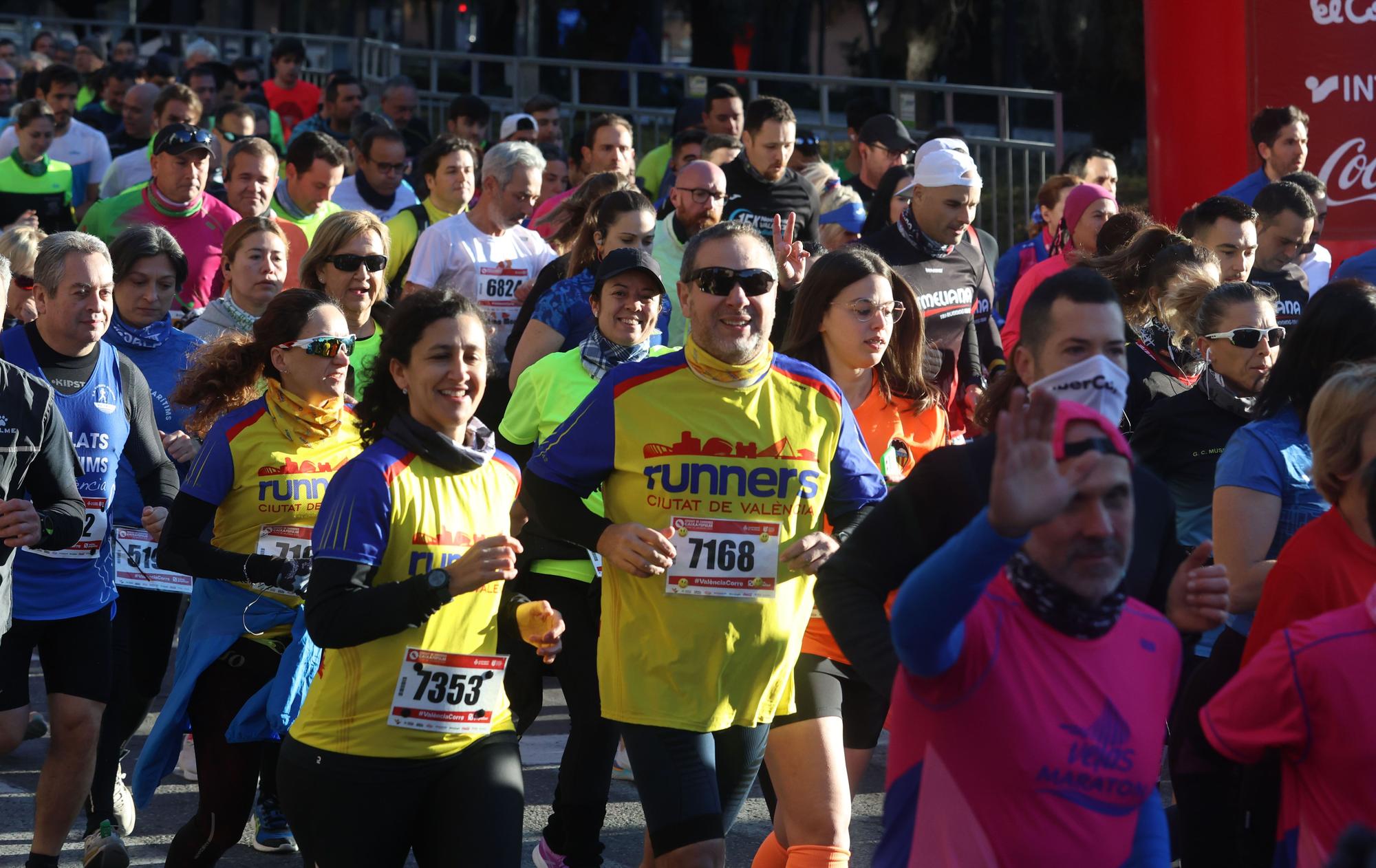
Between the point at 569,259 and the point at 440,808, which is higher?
the point at 569,259

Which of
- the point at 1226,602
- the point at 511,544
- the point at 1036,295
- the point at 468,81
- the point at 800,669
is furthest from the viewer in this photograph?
the point at 468,81

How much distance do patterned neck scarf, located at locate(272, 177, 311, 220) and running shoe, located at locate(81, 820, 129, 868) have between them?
4.24 m

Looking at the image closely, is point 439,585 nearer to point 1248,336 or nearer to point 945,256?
point 1248,336

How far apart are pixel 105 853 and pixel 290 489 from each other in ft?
4.52

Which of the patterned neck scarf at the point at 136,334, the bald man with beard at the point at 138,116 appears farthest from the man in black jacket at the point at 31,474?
the bald man with beard at the point at 138,116

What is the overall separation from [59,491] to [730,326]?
2.07 meters

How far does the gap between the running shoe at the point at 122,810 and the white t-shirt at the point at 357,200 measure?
16.2ft

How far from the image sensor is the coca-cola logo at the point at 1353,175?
1057 centimetres

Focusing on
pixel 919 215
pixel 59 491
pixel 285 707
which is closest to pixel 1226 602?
pixel 285 707

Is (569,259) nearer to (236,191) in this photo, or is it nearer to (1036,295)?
(236,191)

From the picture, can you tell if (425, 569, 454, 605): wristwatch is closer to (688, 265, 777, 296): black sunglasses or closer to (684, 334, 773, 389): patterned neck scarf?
(684, 334, 773, 389): patterned neck scarf

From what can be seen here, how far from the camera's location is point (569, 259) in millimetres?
7523

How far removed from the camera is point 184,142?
28.6 feet

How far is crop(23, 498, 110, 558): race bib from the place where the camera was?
5641mm
